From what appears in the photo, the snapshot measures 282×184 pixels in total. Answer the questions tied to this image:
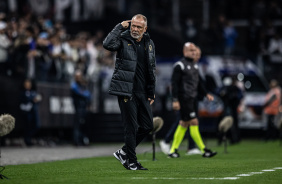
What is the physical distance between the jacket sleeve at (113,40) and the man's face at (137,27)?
181 millimetres

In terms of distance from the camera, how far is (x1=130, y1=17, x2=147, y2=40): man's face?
11.0 meters

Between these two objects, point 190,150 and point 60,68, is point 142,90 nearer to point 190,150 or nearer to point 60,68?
point 190,150

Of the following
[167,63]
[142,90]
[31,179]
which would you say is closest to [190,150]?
[142,90]

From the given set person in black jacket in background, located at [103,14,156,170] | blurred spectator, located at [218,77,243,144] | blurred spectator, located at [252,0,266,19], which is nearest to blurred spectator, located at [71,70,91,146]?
blurred spectator, located at [218,77,243,144]

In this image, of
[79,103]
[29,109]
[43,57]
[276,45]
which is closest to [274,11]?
[276,45]

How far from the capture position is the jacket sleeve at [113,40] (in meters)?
10.8

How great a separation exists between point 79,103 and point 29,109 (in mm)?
2040

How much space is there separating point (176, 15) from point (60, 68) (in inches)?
509

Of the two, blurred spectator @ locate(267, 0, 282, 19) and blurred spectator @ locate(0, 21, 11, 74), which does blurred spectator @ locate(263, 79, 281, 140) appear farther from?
blurred spectator @ locate(0, 21, 11, 74)

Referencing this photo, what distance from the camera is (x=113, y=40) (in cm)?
1085

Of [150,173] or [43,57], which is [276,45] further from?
[150,173]

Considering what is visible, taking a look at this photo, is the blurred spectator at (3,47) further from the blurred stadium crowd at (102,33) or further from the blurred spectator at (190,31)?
the blurred spectator at (190,31)

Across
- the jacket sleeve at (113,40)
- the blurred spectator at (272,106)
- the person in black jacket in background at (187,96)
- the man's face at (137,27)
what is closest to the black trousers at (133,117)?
the jacket sleeve at (113,40)

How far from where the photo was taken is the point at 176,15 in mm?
34469
